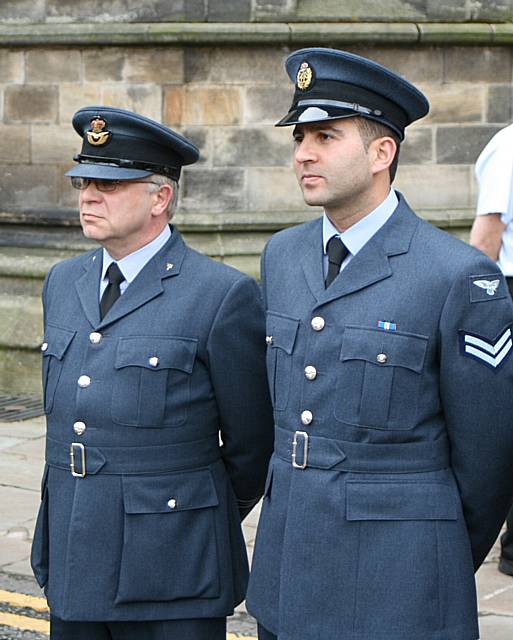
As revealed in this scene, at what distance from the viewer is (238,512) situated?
13.5 feet

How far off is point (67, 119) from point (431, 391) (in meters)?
6.98

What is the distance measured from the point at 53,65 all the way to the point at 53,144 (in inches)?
21.4

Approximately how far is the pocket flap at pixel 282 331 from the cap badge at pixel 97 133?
0.75 meters

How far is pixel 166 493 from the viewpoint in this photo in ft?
12.6

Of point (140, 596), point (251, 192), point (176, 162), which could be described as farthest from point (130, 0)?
point (140, 596)

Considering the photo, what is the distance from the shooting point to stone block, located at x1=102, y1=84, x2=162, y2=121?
386 inches

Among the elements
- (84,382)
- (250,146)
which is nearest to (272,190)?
(250,146)

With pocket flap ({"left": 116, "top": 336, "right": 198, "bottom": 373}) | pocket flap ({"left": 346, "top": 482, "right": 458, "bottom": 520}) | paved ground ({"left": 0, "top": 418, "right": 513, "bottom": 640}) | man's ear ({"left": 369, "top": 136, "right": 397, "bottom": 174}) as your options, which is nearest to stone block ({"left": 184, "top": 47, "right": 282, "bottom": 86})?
paved ground ({"left": 0, "top": 418, "right": 513, "bottom": 640})

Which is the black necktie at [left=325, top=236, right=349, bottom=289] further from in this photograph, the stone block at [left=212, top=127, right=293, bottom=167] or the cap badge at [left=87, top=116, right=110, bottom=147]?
the stone block at [left=212, top=127, right=293, bottom=167]

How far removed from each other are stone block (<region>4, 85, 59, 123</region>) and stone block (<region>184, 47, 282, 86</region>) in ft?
3.26

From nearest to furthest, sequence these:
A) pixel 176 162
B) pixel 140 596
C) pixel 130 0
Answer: pixel 140 596
pixel 176 162
pixel 130 0

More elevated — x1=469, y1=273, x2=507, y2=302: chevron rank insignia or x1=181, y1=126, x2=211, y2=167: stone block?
x1=181, y1=126, x2=211, y2=167: stone block

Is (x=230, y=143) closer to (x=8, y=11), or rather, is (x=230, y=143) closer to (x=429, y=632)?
(x=8, y=11)

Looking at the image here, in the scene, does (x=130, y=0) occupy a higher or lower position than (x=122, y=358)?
higher
